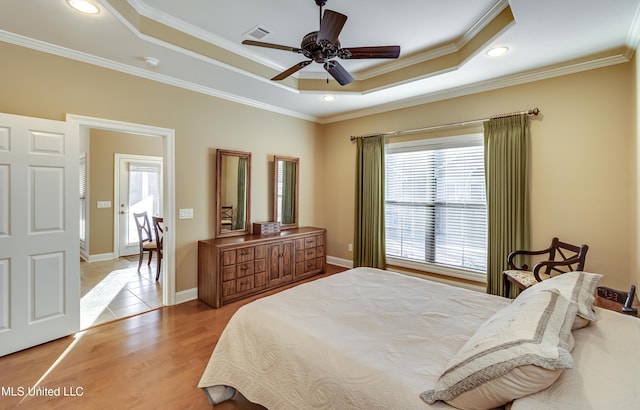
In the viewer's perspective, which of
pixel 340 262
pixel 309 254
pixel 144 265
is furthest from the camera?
pixel 144 265

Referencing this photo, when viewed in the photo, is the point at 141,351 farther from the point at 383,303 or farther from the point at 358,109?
the point at 358,109

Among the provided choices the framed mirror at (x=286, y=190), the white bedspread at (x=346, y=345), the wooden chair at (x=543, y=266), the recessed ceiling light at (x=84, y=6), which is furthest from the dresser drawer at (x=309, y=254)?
the recessed ceiling light at (x=84, y=6)

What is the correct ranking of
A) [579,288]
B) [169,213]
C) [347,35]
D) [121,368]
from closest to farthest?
[579,288]
[121,368]
[347,35]
[169,213]

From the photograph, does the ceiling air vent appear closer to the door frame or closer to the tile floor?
the door frame

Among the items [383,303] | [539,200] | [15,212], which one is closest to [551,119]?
[539,200]

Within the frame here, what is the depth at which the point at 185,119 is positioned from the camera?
11.8 ft

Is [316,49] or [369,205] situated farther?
[369,205]

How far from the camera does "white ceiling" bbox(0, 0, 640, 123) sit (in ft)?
7.34

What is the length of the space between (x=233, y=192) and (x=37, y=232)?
2.04 meters

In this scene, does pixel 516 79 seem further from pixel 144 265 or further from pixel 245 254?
pixel 144 265

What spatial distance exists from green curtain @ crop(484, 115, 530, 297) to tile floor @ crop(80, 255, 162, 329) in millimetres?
4139

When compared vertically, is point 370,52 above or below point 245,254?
above

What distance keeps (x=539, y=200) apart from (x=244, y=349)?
3455 mm

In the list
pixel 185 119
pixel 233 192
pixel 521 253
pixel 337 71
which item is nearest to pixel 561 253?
pixel 521 253
